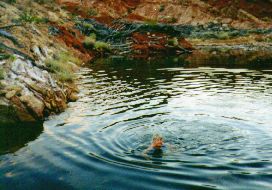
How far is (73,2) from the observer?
2484 inches

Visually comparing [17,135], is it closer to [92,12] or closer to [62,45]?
[62,45]

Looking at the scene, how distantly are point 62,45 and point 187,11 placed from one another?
31.7 metres

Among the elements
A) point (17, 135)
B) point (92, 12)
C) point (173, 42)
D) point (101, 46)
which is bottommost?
point (17, 135)

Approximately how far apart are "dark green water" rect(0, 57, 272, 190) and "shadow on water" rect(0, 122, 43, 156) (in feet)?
0.10

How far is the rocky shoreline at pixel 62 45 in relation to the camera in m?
13.9

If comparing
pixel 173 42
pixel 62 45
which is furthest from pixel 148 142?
pixel 173 42

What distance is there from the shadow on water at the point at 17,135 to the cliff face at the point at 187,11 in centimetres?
4634

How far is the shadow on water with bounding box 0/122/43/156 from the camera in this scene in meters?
10.3

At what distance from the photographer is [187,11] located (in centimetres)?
6084

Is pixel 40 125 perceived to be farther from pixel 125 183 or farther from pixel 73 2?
pixel 73 2

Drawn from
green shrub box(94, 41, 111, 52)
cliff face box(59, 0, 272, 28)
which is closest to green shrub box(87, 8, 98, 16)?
cliff face box(59, 0, 272, 28)

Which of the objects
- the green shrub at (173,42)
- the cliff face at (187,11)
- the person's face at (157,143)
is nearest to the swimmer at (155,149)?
the person's face at (157,143)

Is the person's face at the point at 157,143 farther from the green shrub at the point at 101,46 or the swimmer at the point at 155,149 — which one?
the green shrub at the point at 101,46

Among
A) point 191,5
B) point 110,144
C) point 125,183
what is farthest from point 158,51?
point 125,183
